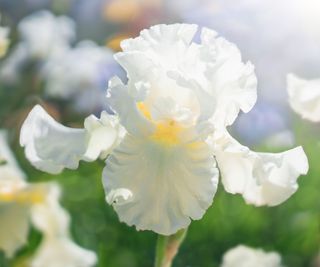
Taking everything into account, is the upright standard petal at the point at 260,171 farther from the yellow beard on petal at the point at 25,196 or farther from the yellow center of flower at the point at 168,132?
the yellow beard on petal at the point at 25,196

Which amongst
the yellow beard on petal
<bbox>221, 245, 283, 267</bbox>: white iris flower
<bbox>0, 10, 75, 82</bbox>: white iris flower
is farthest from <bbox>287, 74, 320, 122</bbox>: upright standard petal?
<bbox>0, 10, 75, 82</bbox>: white iris flower

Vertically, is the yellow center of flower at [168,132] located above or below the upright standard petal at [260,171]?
above

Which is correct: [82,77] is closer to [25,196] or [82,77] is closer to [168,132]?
[25,196]

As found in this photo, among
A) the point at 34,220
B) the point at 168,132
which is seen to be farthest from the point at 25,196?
the point at 168,132

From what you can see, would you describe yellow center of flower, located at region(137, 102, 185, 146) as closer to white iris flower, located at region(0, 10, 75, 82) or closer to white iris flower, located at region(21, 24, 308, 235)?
white iris flower, located at region(21, 24, 308, 235)

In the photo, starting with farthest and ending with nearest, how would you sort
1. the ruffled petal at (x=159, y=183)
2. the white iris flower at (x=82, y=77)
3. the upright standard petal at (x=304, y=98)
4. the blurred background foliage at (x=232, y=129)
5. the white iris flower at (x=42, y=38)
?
1. the white iris flower at (x=42, y=38)
2. the white iris flower at (x=82, y=77)
3. the blurred background foliage at (x=232, y=129)
4. the upright standard petal at (x=304, y=98)
5. the ruffled petal at (x=159, y=183)

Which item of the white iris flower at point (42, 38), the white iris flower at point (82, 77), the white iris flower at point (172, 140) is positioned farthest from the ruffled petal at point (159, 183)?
the white iris flower at point (42, 38)
